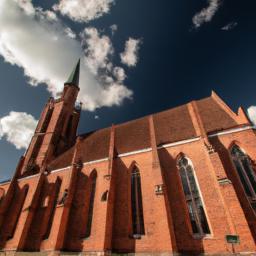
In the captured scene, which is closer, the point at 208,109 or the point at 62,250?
the point at 62,250

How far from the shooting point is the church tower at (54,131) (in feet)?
62.4

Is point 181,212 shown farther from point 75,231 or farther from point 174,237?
point 75,231

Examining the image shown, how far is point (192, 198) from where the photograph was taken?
36.9ft

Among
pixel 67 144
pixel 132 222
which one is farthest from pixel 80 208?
pixel 67 144

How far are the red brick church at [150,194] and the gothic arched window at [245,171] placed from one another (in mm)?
53

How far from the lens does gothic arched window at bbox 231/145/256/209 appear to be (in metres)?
10.2

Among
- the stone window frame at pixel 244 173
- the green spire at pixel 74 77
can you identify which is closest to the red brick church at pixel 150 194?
the stone window frame at pixel 244 173

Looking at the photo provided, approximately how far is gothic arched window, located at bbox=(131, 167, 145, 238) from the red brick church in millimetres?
57

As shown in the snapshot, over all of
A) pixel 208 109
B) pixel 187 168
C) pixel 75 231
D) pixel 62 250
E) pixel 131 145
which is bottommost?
pixel 62 250

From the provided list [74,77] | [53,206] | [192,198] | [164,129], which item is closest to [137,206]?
[192,198]

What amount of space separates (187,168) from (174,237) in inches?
175

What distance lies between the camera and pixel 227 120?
13.6 metres

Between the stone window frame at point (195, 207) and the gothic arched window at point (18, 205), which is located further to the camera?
the gothic arched window at point (18, 205)

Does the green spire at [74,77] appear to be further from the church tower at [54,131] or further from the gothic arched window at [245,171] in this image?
the gothic arched window at [245,171]
